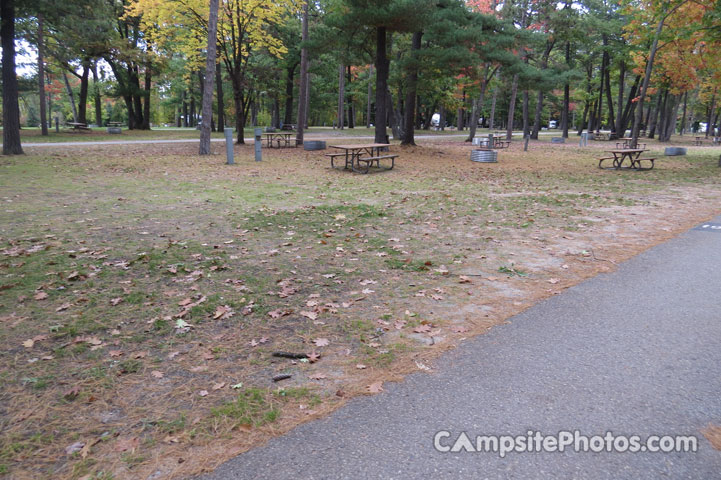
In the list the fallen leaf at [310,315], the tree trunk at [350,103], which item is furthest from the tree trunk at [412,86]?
the tree trunk at [350,103]

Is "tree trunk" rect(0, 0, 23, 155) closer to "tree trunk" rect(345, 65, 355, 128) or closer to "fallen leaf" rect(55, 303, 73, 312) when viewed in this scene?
"fallen leaf" rect(55, 303, 73, 312)

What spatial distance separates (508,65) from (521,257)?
19.3m

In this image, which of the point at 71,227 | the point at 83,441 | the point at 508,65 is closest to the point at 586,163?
the point at 508,65

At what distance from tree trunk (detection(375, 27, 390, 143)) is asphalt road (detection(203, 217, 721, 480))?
15.9m

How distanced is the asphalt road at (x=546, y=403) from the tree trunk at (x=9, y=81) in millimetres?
17549

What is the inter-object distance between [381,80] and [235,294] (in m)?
16.4

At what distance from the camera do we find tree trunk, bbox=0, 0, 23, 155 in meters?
14.5

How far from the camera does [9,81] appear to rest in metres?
14.8

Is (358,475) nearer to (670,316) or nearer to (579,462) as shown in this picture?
(579,462)

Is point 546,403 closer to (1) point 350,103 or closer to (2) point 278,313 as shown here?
(2) point 278,313

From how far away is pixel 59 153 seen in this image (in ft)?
54.0

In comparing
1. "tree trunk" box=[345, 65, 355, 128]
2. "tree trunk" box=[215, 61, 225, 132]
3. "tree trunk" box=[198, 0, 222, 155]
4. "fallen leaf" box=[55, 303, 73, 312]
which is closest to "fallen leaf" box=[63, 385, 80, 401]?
"fallen leaf" box=[55, 303, 73, 312]

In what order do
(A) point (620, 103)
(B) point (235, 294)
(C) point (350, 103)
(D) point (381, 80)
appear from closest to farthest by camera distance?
(B) point (235, 294)
(D) point (381, 80)
(A) point (620, 103)
(C) point (350, 103)

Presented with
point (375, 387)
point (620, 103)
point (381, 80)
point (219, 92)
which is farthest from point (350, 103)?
point (375, 387)
